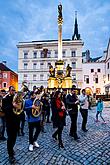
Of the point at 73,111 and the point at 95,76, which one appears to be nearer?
the point at 73,111

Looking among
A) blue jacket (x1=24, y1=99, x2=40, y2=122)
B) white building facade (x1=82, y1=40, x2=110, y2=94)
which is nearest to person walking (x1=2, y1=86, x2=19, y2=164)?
blue jacket (x1=24, y1=99, x2=40, y2=122)

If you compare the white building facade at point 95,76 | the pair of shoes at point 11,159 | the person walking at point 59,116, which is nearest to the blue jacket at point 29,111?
the person walking at point 59,116

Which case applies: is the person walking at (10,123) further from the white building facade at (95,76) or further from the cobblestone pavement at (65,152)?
the white building facade at (95,76)

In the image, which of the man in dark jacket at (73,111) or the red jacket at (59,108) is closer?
the red jacket at (59,108)

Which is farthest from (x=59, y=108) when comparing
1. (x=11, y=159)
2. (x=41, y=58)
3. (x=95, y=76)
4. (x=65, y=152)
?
(x=41, y=58)

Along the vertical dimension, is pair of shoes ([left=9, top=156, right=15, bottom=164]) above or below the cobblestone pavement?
above

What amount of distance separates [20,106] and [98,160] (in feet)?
8.50

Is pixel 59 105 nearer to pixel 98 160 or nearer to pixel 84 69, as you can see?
pixel 98 160

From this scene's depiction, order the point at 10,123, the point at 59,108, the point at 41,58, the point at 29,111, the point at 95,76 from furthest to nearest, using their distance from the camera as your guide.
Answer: the point at 41,58 → the point at 95,76 → the point at 59,108 → the point at 29,111 → the point at 10,123

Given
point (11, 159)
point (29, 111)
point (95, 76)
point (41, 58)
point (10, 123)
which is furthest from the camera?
point (41, 58)

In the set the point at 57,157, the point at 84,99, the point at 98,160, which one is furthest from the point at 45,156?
the point at 84,99

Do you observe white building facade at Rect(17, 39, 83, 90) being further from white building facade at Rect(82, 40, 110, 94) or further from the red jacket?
the red jacket

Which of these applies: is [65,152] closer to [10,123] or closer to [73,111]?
[10,123]

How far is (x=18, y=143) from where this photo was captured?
8133mm
